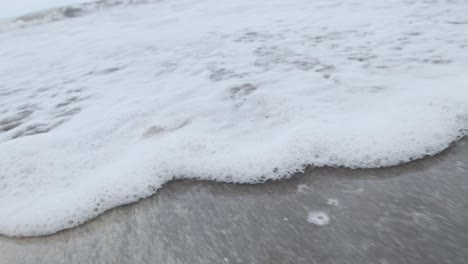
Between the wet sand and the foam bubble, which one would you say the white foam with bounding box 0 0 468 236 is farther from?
the foam bubble

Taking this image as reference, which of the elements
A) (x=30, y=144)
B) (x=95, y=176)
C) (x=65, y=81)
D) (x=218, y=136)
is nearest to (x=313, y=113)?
(x=218, y=136)

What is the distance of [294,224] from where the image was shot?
1.44m

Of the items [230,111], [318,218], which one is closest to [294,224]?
[318,218]

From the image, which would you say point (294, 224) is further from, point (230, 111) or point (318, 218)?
Answer: point (230, 111)

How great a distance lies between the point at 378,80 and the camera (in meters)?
2.71

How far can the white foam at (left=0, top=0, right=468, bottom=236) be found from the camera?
6.07 ft

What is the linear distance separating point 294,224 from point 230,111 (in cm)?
132

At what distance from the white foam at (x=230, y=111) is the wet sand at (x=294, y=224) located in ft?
0.35

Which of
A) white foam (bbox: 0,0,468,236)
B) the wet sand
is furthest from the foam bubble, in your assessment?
white foam (bbox: 0,0,468,236)

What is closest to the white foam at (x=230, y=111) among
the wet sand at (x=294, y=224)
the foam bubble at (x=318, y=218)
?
the wet sand at (x=294, y=224)

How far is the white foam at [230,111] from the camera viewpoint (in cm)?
185

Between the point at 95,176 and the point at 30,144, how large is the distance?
0.81m

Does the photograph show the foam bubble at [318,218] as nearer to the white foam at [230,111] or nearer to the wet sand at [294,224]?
the wet sand at [294,224]

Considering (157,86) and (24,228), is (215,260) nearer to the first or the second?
(24,228)
